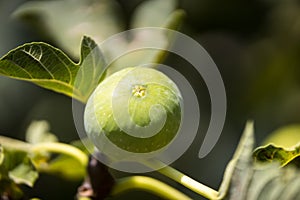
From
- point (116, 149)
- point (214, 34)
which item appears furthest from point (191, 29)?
point (116, 149)

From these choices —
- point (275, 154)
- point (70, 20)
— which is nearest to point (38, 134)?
point (70, 20)

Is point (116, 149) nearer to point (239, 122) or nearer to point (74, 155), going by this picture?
point (74, 155)

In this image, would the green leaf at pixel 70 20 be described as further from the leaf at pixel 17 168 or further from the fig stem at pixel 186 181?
the fig stem at pixel 186 181

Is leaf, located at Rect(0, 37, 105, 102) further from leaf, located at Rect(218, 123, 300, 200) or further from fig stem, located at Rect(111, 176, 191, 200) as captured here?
leaf, located at Rect(218, 123, 300, 200)

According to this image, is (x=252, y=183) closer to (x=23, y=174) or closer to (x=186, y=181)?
(x=186, y=181)

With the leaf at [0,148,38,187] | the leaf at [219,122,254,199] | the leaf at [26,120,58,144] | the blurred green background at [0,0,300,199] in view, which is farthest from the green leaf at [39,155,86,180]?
the leaf at [219,122,254,199]

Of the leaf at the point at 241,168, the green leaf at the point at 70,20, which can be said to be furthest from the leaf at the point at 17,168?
the green leaf at the point at 70,20
